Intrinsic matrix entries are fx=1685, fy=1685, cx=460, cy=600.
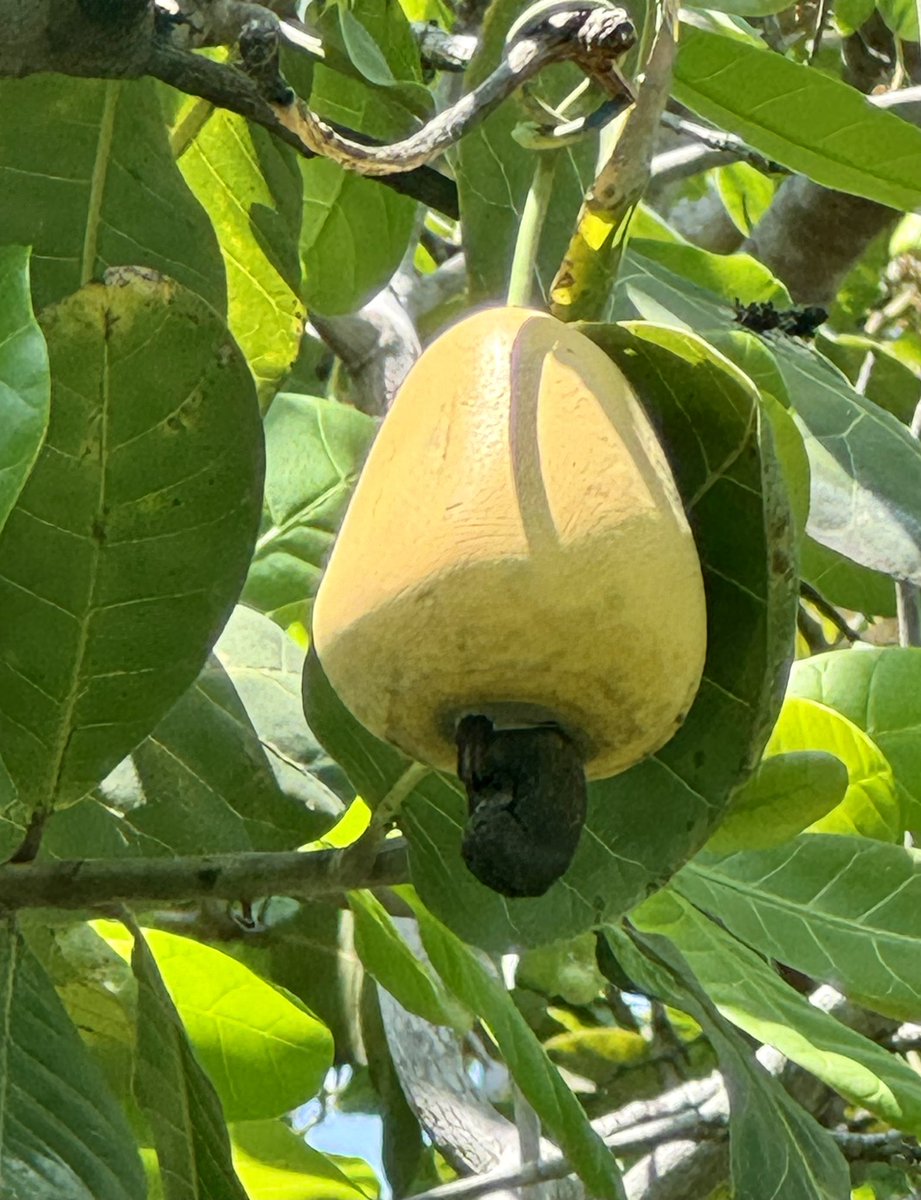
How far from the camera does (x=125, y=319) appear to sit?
0.72 metres

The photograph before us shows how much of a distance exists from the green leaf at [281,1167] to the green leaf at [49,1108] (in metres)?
0.65

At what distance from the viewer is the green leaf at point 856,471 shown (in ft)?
4.06

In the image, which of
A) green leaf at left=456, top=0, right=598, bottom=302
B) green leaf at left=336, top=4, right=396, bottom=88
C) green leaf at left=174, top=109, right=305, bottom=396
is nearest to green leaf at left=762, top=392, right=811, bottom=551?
green leaf at left=456, top=0, right=598, bottom=302

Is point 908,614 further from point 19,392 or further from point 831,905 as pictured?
point 19,392

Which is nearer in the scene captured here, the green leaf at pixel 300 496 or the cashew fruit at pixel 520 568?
the cashew fruit at pixel 520 568

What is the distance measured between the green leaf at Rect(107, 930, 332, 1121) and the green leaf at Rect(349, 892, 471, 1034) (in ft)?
0.38

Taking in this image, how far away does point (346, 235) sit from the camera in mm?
1243

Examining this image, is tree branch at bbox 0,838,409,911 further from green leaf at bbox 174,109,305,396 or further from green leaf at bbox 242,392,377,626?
green leaf at bbox 242,392,377,626

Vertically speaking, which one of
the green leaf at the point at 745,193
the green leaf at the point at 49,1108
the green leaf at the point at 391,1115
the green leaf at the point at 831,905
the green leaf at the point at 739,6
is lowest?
the green leaf at the point at 391,1115

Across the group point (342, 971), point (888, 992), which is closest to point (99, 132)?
point (888, 992)

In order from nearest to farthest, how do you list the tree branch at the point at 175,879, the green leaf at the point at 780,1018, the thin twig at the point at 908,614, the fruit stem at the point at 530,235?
the fruit stem at the point at 530,235, the tree branch at the point at 175,879, the green leaf at the point at 780,1018, the thin twig at the point at 908,614

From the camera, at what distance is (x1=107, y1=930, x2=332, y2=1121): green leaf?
118cm

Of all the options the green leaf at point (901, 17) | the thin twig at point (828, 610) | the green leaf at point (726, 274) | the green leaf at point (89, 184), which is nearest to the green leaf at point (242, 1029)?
the green leaf at point (89, 184)

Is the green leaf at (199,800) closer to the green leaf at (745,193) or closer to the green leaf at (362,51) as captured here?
the green leaf at (362,51)
